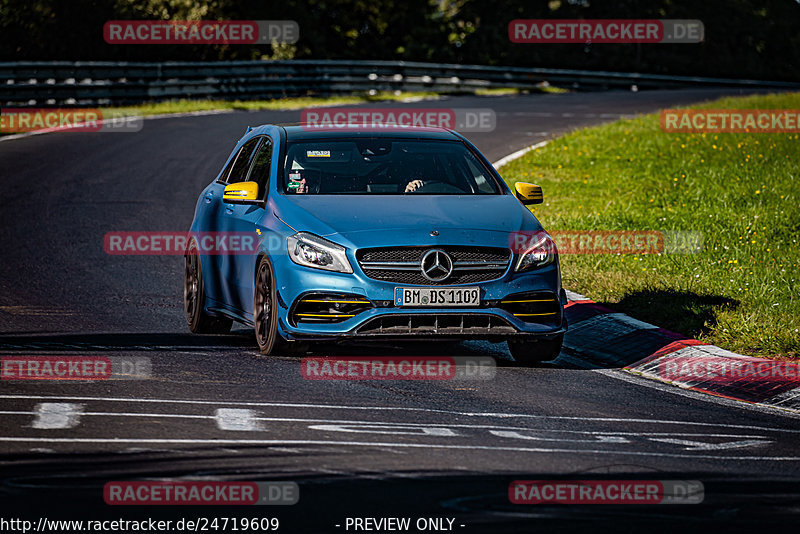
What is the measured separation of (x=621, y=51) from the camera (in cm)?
7169

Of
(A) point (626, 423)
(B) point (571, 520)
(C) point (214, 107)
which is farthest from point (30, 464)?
(C) point (214, 107)

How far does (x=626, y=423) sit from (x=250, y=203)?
3.80m

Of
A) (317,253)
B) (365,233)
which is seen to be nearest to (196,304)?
(317,253)

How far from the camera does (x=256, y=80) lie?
1505 inches

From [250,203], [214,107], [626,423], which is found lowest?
[626,423]

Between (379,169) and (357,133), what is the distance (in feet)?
1.66

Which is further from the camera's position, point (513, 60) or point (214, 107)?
point (513, 60)

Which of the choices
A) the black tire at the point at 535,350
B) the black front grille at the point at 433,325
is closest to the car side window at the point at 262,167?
the black front grille at the point at 433,325

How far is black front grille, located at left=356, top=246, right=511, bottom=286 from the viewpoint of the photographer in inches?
369

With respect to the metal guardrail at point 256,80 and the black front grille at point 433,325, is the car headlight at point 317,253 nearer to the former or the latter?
the black front grille at point 433,325

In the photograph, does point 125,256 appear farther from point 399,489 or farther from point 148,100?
point 148,100

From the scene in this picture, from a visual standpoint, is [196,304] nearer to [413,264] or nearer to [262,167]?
[262,167]

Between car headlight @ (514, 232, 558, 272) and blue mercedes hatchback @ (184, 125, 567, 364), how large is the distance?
1 cm

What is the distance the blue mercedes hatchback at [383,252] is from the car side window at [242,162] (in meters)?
0.70
